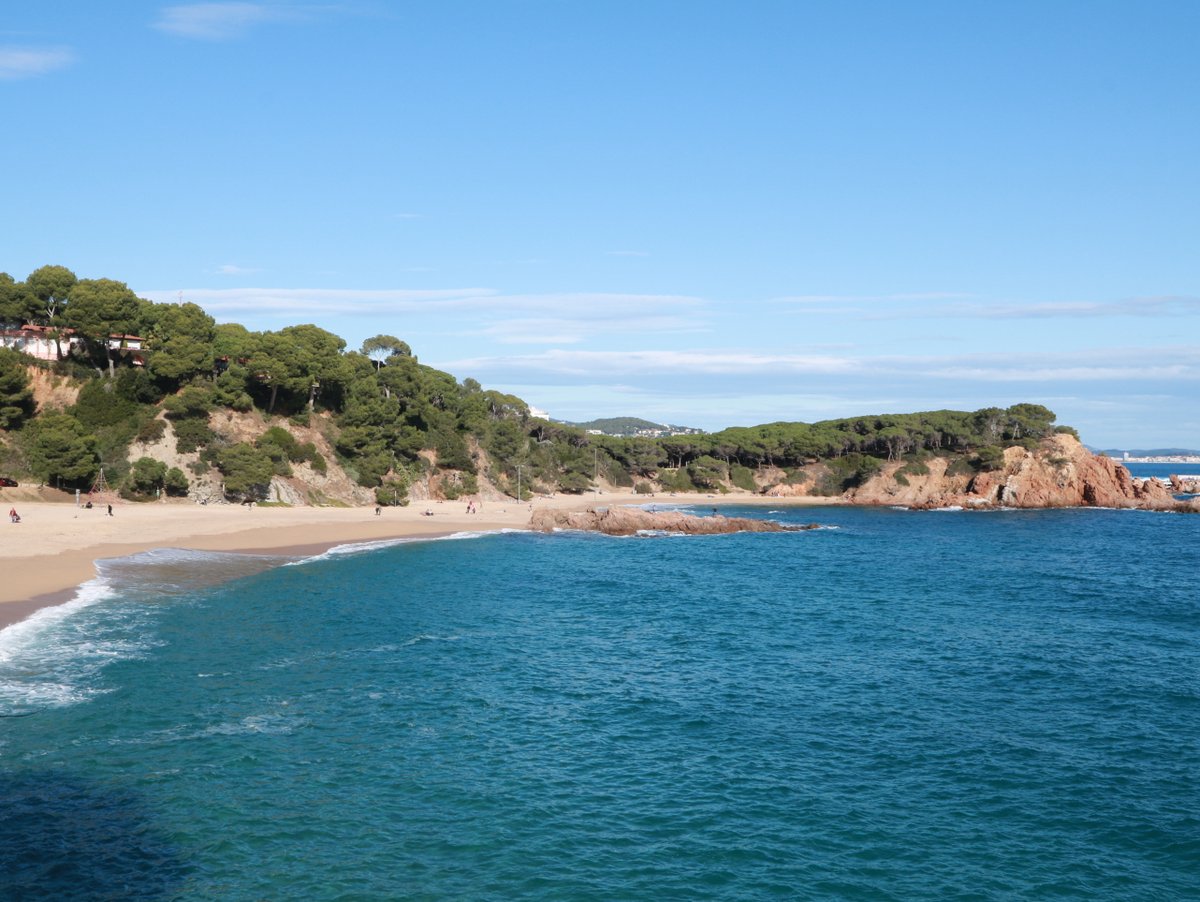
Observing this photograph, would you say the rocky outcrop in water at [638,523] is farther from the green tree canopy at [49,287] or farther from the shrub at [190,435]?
the green tree canopy at [49,287]

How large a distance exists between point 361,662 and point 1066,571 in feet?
166

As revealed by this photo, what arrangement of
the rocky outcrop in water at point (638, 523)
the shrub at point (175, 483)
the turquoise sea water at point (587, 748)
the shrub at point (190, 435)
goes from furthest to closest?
the rocky outcrop in water at point (638, 523)
the shrub at point (190, 435)
the shrub at point (175, 483)
the turquoise sea water at point (587, 748)

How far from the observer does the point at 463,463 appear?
113562 mm

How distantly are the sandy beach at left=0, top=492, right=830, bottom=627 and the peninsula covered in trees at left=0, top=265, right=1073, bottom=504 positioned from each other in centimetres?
502

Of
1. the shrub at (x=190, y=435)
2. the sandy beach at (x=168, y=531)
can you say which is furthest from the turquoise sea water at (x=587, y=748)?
the shrub at (x=190, y=435)

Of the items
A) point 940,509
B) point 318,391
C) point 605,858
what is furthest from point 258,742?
point 940,509

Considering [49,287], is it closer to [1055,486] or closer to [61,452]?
[61,452]

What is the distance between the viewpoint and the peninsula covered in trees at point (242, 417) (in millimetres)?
80625

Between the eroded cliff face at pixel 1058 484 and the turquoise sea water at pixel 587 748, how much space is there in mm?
76276

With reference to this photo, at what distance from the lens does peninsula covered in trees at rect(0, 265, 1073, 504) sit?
80.6 m

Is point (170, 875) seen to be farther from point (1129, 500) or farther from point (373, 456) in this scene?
point (1129, 500)

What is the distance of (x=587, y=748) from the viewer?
24.3 metres

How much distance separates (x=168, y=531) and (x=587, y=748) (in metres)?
49.8

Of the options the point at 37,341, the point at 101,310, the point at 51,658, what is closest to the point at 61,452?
the point at 101,310
